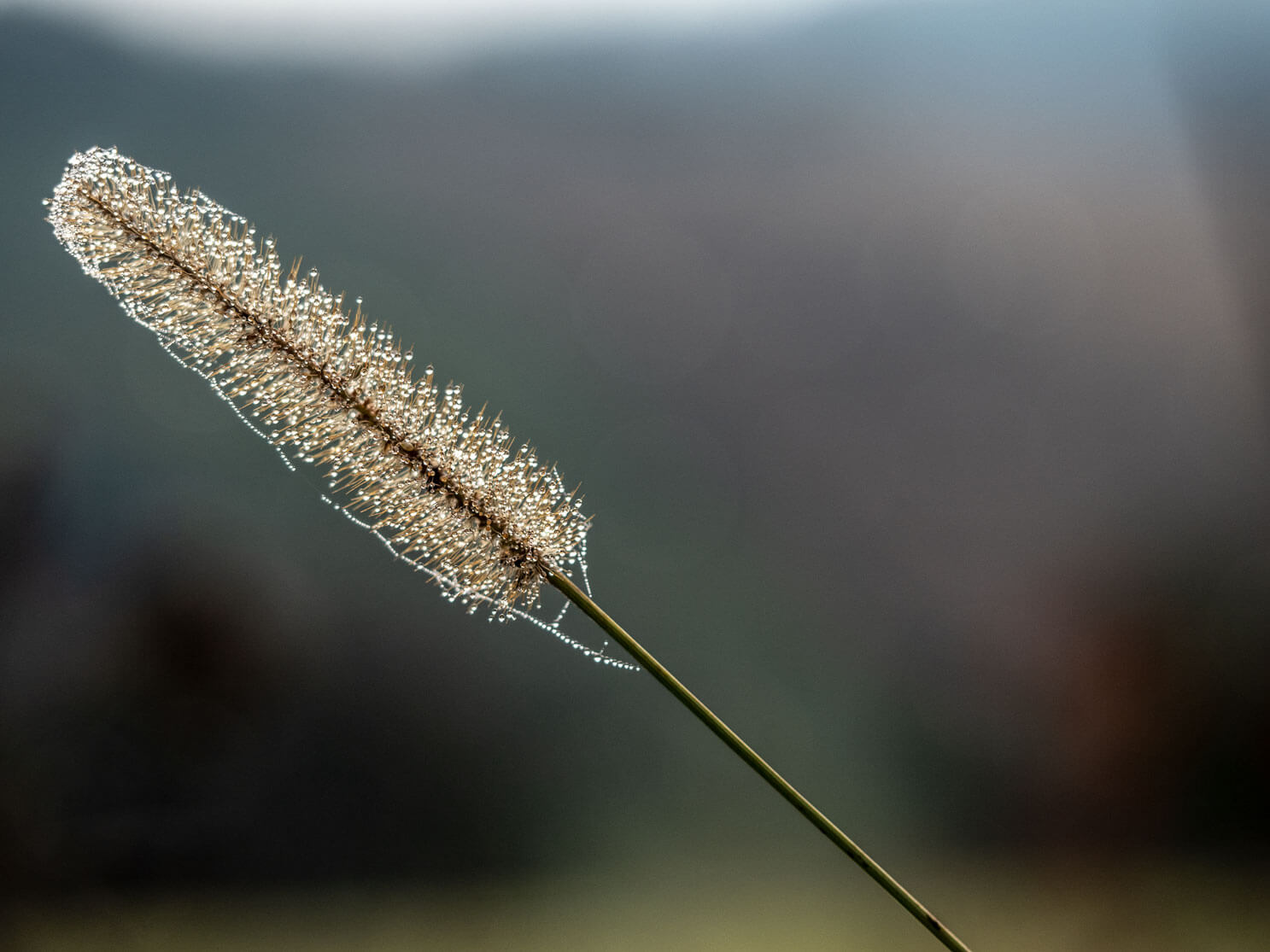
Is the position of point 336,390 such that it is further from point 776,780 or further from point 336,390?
point 776,780

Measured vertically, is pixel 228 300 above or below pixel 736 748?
above

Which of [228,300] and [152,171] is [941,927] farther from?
[152,171]

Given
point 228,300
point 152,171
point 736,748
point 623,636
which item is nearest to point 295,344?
point 228,300

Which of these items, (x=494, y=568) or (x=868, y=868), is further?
(x=494, y=568)

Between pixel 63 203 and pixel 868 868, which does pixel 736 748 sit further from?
pixel 63 203

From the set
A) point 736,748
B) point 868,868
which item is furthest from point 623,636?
point 868,868

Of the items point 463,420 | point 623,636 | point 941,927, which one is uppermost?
point 463,420

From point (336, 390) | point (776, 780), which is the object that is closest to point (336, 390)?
point (336, 390)
